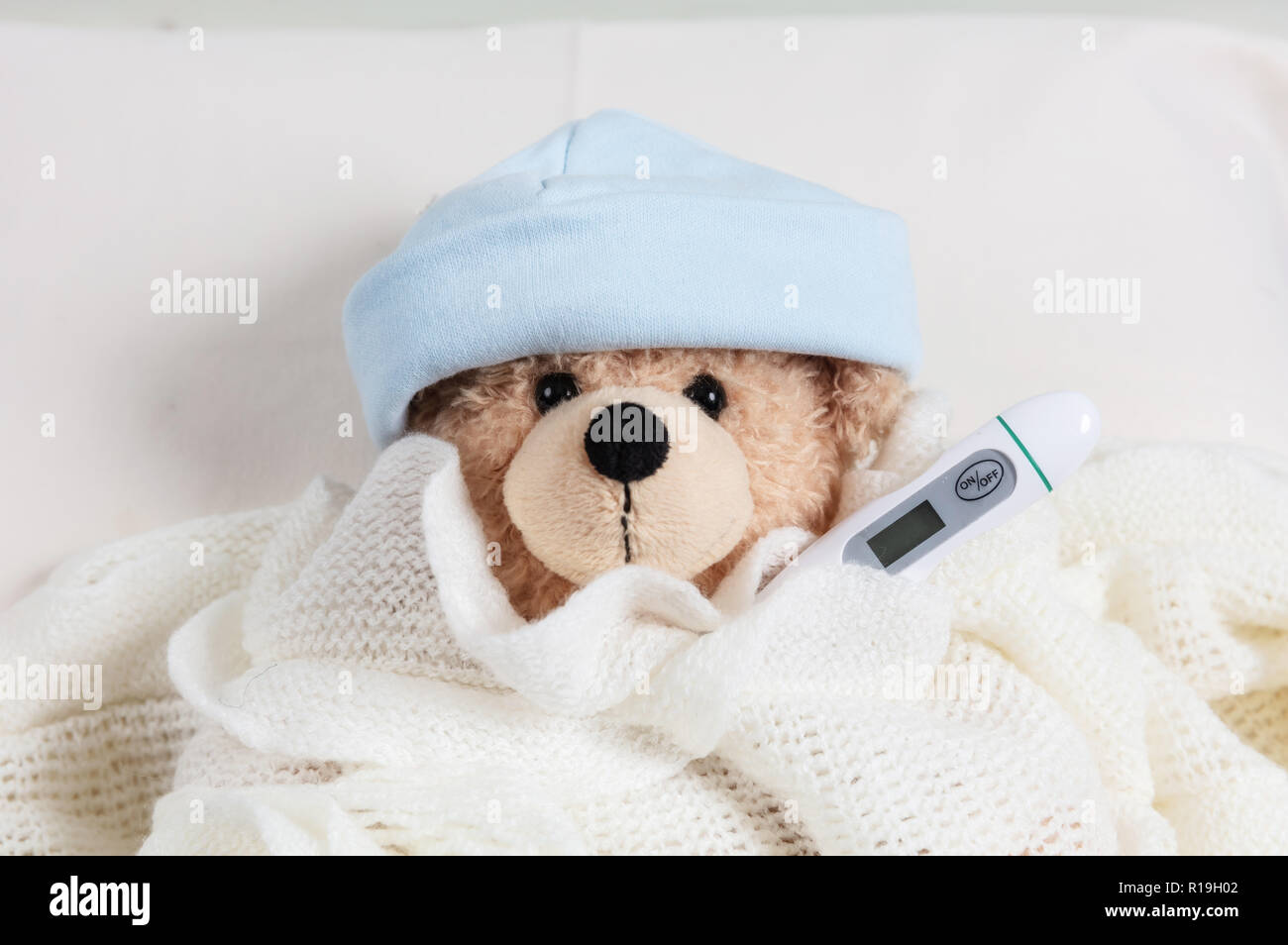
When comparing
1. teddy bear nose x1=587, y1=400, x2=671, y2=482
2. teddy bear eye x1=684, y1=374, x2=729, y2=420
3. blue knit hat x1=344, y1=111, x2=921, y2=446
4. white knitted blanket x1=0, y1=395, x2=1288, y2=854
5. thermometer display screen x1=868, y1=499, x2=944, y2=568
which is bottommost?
white knitted blanket x1=0, y1=395, x2=1288, y2=854

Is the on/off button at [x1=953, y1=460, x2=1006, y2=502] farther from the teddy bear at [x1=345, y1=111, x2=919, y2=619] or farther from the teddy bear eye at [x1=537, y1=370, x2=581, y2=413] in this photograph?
the teddy bear eye at [x1=537, y1=370, x2=581, y2=413]

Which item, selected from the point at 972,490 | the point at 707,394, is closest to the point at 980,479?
the point at 972,490

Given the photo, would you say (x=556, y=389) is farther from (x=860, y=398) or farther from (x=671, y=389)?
(x=860, y=398)

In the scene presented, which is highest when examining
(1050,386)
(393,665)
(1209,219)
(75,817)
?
(1209,219)

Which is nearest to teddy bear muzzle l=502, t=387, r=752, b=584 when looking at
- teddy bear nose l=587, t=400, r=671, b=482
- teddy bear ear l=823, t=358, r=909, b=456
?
teddy bear nose l=587, t=400, r=671, b=482

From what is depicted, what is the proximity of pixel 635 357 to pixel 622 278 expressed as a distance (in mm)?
51

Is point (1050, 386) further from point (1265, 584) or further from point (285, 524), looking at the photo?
point (285, 524)

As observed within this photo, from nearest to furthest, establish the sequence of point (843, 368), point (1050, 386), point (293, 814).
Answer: point (293, 814) < point (843, 368) < point (1050, 386)

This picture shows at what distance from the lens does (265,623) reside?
70cm

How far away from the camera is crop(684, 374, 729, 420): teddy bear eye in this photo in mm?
707

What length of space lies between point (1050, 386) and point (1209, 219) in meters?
0.23

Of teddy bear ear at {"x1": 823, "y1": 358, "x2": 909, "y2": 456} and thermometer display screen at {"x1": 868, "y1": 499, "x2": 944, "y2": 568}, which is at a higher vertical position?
teddy bear ear at {"x1": 823, "y1": 358, "x2": 909, "y2": 456}

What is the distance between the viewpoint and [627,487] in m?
0.64
